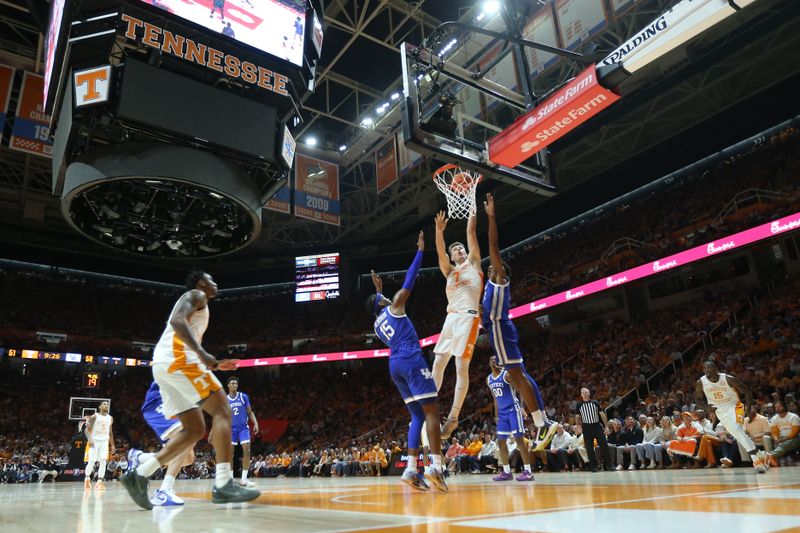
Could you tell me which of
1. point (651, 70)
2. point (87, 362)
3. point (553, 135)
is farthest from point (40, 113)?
point (87, 362)

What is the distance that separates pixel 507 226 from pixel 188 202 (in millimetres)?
18172

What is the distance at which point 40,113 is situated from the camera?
1238 centimetres

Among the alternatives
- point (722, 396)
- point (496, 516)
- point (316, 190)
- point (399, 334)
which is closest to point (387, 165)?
point (316, 190)

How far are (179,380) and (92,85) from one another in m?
5.79

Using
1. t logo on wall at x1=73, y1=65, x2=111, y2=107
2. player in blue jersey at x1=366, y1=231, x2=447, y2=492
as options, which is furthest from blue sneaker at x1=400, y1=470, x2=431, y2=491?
t logo on wall at x1=73, y1=65, x2=111, y2=107

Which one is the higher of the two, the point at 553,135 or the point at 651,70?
the point at 651,70

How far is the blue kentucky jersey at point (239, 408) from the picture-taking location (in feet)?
25.4

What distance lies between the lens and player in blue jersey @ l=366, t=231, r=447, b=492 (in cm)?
467

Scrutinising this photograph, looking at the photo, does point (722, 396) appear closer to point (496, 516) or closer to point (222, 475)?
point (496, 516)

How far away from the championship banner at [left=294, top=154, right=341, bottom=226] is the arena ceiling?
176cm

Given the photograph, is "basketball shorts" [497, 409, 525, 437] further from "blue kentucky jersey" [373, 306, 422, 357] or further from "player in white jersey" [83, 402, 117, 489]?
"player in white jersey" [83, 402, 117, 489]

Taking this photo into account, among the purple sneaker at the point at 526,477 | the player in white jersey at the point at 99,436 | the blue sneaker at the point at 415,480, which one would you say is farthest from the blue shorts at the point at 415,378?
the player in white jersey at the point at 99,436

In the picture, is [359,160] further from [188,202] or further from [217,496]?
[217,496]

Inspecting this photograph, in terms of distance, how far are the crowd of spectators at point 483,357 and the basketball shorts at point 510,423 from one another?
3.73 metres
